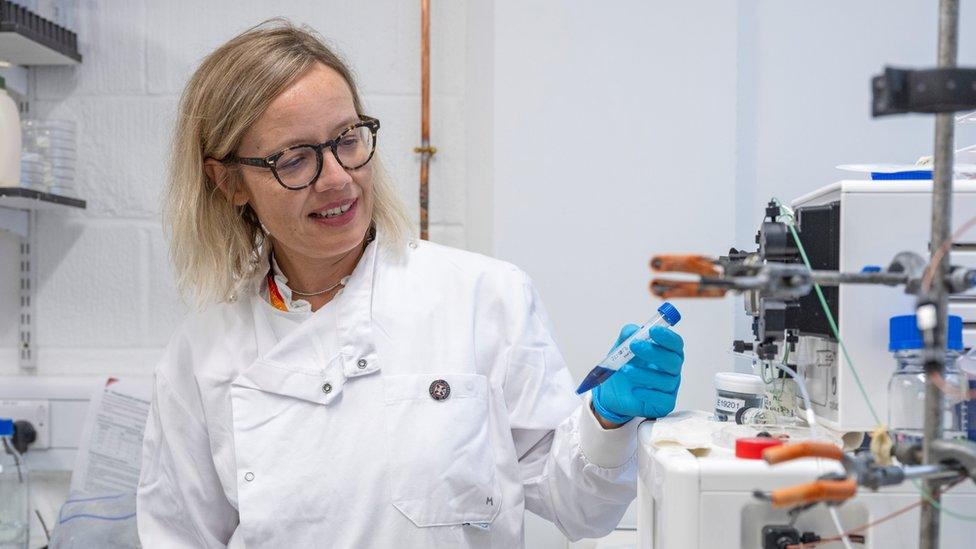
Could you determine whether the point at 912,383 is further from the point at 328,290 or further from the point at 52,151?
the point at 52,151

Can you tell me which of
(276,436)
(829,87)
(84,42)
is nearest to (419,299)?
(276,436)

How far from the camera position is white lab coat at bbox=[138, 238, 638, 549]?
1.11 meters

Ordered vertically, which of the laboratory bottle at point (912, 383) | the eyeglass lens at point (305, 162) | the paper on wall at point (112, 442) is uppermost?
the eyeglass lens at point (305, 162)

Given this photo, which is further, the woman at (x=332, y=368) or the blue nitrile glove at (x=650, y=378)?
the woman at (x=332, y=368)

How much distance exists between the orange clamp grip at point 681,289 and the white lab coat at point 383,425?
56 centimetres

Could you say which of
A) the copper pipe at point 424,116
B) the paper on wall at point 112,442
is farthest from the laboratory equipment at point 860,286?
the paper on wall at point 112,442

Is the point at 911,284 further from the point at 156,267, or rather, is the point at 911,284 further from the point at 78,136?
the point at 78,136

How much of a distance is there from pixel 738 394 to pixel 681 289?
1.75 feet

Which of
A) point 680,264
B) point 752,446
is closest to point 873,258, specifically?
point 752,446

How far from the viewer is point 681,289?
511 mm

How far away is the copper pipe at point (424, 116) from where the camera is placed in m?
1.78

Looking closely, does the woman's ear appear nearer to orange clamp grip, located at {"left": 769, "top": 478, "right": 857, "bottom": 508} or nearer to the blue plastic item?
the blue plastic item

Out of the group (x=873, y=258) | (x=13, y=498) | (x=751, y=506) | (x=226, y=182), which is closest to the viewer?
(x=751, y=506)

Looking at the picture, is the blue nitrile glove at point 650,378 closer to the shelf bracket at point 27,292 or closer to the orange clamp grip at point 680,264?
the orange clamp grip at point 680,264
